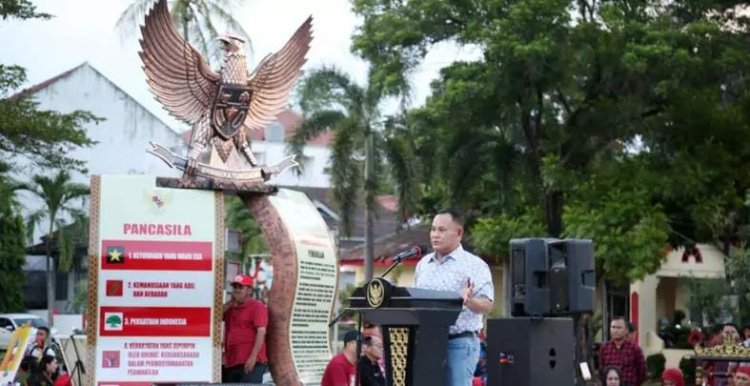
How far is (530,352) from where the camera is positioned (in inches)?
392

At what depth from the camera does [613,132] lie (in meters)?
32.2

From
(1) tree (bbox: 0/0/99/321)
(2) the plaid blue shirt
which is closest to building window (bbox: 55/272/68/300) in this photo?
(1) tree (bbox: 0/0/99/321)

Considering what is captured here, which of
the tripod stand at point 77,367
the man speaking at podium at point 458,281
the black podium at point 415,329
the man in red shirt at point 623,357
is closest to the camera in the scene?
the black podium at point 415,329

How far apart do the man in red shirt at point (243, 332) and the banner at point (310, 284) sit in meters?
0.64

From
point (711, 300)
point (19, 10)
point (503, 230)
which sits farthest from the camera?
point (503, 230)

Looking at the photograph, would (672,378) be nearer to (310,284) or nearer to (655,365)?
(310,284)

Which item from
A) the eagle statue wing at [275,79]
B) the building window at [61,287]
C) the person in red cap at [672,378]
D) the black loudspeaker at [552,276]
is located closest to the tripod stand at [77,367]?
the eagle statue wing at [275,79]

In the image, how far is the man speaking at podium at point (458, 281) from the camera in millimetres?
9664

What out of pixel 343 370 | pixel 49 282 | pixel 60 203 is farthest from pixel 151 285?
pixel 49 282

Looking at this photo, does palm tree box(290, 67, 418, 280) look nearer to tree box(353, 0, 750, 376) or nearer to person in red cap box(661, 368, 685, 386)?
tree box(353, 0, 750, 376)

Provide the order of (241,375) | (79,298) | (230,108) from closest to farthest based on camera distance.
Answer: (241,375), (230,108), (79,298)

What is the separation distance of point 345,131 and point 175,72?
21.8m

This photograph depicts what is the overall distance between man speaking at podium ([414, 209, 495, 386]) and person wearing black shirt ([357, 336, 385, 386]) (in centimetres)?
329

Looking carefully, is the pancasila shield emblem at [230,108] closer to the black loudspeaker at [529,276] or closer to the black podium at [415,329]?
the black loudspeaker at [529,276]
